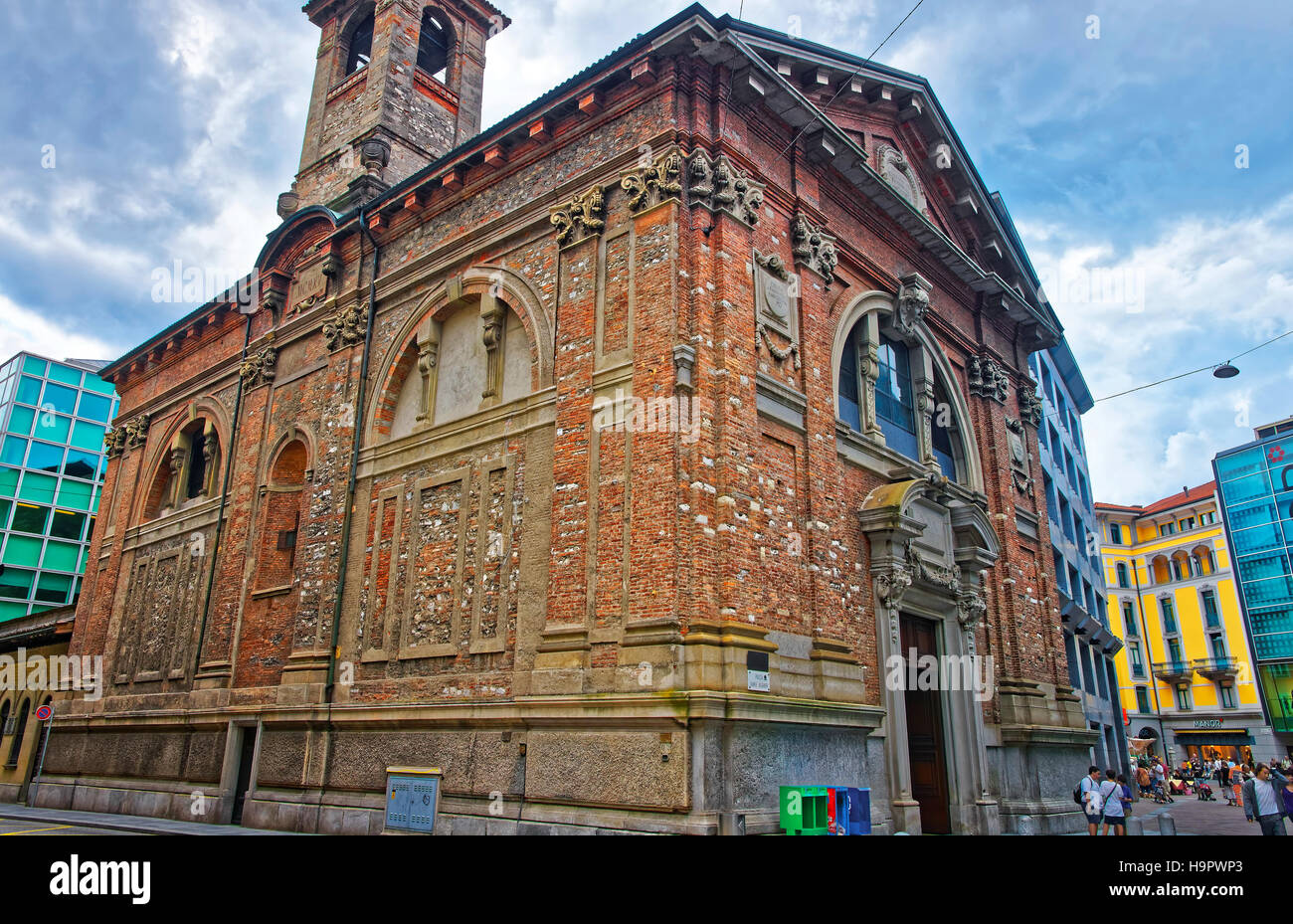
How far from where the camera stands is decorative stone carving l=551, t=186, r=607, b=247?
12.6 metres

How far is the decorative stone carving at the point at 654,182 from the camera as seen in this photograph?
11.8 metres

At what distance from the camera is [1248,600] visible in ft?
173

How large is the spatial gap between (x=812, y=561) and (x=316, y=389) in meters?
10.6

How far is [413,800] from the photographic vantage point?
12.0 metres

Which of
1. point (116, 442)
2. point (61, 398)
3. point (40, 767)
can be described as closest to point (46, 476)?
point (61, 398)

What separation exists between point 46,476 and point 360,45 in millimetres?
32204

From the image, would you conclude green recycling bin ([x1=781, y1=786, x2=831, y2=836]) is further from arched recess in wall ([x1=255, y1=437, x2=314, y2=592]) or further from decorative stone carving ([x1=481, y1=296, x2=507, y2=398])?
arched recess in wall ([x1=255, y1=437, x2=314, y2=592])

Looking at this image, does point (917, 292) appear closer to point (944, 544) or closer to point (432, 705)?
point (944, 544)

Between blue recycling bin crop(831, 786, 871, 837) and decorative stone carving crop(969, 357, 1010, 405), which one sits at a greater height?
decorative stone carving crop(969, 357, 1010, 405)

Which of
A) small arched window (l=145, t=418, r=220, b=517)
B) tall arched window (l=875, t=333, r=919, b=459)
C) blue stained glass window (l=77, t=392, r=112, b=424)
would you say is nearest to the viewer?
tall arched window (l=875, t=333, r=919, b=459)

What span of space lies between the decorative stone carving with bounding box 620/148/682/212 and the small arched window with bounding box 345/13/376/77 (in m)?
15.3

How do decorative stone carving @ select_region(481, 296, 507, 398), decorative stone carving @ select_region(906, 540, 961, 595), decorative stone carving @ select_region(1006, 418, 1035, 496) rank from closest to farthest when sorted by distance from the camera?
1. decorative stone carving @ select_region(481, 296, 507, 398)
2. decorative stone carving @ select_region(906, 540, 961, 595)
3. decorative stone carving @ select_region(1006, 418, 1035, 496)

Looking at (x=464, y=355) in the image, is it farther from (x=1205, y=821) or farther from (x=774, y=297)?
(x=1205, y=821)

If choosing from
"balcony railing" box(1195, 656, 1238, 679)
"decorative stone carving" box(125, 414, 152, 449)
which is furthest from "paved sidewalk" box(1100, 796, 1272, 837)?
"balcony railing" box(1195, 656, 1238, 679)
